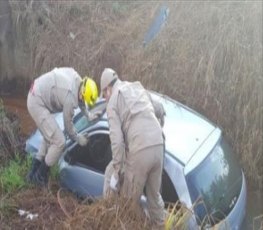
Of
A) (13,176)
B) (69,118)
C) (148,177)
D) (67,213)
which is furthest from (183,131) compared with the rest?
(13,176)

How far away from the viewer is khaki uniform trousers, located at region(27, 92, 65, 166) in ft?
20.2

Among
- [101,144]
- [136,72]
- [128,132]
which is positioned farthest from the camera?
[136,72]

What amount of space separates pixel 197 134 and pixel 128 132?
39.3 inches

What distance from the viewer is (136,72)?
30.6ft

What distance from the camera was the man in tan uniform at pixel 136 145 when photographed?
5254 mm

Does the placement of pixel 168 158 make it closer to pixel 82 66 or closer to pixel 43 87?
pixel 43 87

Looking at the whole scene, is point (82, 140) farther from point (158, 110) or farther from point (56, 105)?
point (158, 110)

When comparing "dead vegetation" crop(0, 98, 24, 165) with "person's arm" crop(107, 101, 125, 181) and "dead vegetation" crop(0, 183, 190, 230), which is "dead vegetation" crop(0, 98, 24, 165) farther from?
"person's arm" crop(107, 101, 125, 181)

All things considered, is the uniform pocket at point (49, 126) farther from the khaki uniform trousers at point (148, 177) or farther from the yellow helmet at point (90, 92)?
the khaki uniform trousers at point (148, 177)

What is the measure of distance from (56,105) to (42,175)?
85 cm

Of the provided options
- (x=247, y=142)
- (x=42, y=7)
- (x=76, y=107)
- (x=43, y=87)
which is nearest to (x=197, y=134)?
(x=76, y=107)

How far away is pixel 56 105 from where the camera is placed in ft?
20.8

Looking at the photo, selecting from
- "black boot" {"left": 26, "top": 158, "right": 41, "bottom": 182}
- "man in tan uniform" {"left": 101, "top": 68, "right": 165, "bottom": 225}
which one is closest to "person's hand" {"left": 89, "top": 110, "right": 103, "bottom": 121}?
"man in tan uniform" {"left": 101, "top": 68, "right": 165, "bottom": 225}

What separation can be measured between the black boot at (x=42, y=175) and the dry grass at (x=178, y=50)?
330cm
